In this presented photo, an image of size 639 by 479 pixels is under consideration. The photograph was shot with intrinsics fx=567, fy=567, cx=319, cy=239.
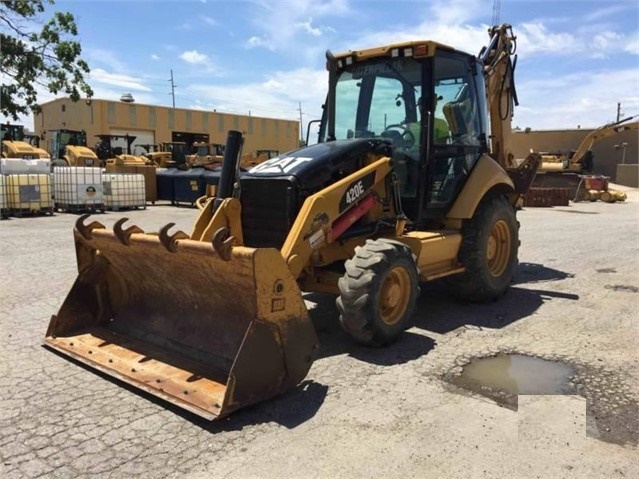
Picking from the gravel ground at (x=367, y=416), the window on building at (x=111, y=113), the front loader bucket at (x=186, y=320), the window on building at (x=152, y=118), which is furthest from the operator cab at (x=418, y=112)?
the window on building at (x=152, y=118)

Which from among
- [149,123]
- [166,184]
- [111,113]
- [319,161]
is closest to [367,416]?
[319,161]

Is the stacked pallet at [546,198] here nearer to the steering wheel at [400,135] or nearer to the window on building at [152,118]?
the steering wheel at [400,135]

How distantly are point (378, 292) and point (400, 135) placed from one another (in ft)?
7.26

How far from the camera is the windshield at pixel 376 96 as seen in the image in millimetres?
6148

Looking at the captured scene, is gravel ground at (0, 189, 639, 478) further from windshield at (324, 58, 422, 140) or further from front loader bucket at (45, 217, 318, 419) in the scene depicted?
windshield at (324, 58, 422, 140)

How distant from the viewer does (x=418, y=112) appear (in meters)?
6.10

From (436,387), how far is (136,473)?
225 centimetres

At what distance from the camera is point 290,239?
4.75m

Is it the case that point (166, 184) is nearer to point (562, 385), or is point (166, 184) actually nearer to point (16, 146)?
point (16, 146)

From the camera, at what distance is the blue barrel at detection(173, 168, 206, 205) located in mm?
20062

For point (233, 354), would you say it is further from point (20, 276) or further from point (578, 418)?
point (20, 276)

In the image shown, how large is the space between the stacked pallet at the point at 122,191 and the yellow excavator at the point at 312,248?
42.8ft

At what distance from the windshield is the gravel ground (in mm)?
2136

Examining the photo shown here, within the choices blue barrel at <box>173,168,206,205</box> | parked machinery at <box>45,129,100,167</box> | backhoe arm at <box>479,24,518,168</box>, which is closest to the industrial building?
parked machinery at <box>45,129,100,167</box>
